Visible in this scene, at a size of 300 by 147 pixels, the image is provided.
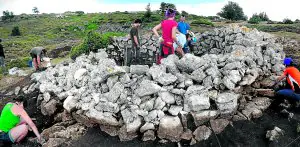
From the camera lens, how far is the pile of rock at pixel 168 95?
21.9 ft

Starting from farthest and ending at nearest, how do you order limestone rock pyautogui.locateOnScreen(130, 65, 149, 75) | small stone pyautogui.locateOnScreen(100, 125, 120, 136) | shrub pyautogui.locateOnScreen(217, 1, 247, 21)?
shrub pyautogui.locateOnScreen(217, 1, 247, 21) < limestone rock pyautogui.locateOnScreen(130, 65, 149, 75) < small stone pyautogui.locateOnScreen(100, 125, 120, 136)

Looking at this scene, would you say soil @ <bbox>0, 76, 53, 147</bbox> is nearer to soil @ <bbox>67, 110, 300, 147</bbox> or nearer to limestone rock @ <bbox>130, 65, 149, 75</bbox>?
soil @ <bbox>67, 110, 300, 147</bbox>

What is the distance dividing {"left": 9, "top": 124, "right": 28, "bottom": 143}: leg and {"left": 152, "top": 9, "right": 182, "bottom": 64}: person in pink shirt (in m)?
4.48

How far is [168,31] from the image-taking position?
823 centimetres

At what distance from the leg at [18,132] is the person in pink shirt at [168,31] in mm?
4481

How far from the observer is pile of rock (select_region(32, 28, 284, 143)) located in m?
6.69

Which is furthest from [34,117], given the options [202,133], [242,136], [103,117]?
[242,136]

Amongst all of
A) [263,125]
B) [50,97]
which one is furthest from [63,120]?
[263,125]

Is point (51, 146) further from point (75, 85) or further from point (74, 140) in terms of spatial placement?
point (75, 85)

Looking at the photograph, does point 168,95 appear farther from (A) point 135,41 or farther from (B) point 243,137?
(A) point 135,41

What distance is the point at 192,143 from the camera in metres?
6.46

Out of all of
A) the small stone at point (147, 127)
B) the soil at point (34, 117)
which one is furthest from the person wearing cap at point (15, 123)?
the small stone at point (147, 127)

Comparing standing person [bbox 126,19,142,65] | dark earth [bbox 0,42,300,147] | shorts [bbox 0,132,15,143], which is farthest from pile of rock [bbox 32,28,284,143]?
standing person [bbox 126,19,142,65]

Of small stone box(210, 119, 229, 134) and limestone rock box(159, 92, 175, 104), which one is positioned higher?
limestone rock box(159, 92, 175, 104)
